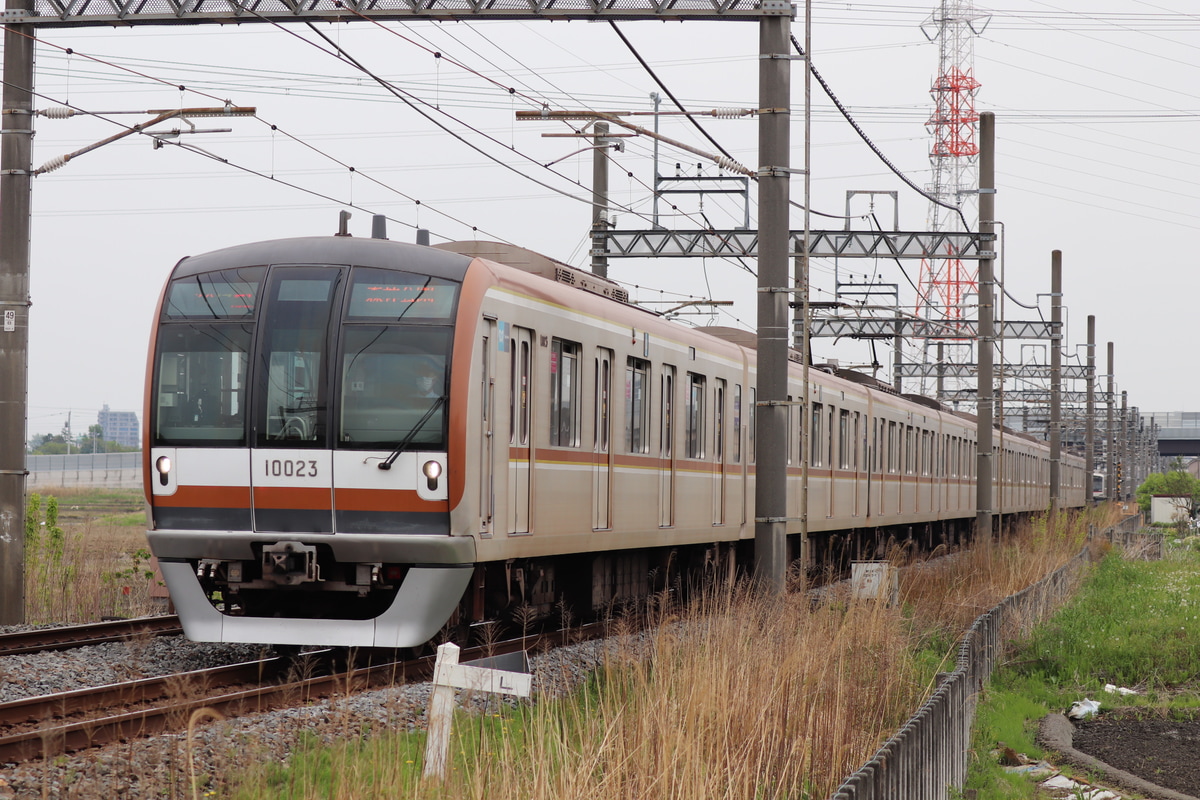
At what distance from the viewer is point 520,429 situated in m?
11.2

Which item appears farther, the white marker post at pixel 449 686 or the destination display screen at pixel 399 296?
the destination display screen at pixel 399 296

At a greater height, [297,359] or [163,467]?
[297,359]

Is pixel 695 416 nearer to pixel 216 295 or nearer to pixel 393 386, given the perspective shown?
pixel 393 386

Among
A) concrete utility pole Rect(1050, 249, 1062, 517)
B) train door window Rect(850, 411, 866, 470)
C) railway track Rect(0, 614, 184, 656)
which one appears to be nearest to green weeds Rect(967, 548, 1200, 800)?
train door window Rect(850, 411, 866, 470)

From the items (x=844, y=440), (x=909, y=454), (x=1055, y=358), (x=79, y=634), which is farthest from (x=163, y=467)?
(x=1055, y=358)

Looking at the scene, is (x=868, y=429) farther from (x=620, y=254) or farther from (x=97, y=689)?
(x=97, y=689)

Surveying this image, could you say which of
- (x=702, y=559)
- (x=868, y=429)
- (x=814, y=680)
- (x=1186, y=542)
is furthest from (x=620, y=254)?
(x=1186, y=542)

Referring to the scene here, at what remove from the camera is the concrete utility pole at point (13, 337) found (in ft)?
45.7

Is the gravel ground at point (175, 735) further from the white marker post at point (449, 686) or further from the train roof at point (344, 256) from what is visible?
the train roof at point (344, 256)

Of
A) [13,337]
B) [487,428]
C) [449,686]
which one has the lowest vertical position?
[449,686]

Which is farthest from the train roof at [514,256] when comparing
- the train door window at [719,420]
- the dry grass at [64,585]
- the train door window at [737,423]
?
the dry grass at [64,585]

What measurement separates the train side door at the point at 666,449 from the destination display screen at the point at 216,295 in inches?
209

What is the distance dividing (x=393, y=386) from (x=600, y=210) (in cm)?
1449

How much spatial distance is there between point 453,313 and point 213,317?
69.7 inches
